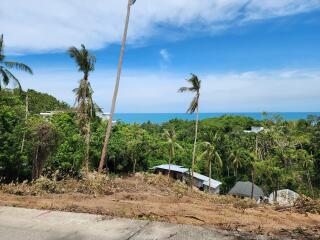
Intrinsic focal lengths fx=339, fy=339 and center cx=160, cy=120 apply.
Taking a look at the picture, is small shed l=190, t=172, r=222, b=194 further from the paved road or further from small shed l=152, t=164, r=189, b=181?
the paved road

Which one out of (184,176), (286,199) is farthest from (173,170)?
(286,199)

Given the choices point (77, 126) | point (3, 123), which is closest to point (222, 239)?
point (3, 123)

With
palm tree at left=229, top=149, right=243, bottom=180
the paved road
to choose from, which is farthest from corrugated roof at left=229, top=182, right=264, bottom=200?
the paved road

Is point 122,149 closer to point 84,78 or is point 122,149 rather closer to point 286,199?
point 84,78

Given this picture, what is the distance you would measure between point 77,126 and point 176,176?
55.6 feet

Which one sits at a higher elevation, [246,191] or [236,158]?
[236,158]

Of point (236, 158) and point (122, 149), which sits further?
point (236, 158)

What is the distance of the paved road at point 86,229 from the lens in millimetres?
3703

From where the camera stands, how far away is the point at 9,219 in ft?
14.2

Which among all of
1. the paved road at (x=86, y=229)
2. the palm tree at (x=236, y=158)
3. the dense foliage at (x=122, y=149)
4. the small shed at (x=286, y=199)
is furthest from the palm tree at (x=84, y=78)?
the palm tree at (x=236, y=158)

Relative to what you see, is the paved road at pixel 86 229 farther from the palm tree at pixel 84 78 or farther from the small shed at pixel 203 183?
the small shed at pixel 203 183

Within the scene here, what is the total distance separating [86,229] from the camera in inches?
156

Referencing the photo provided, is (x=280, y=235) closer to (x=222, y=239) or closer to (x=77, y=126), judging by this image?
(x=222, y=239)

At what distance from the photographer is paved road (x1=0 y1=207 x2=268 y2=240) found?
3.70 metres
